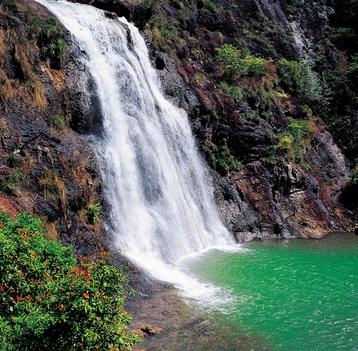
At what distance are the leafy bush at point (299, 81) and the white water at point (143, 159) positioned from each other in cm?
1173

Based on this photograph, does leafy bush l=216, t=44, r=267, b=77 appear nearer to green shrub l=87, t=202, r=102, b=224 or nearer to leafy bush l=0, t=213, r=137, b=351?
green shrub l=87, t=202, r=102, b=224

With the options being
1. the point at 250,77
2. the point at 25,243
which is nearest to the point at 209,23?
the point at 250,77

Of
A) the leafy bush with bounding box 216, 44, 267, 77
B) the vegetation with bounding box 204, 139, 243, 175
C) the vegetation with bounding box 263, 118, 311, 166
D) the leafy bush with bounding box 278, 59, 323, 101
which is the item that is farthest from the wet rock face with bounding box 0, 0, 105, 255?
the leafy bush with bounding box 278, 59, 323, 101

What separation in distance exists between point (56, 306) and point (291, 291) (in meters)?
10.7

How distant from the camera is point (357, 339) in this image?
12320mm

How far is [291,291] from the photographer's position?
53.8ft

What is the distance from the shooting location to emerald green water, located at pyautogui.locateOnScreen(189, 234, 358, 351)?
498 inches

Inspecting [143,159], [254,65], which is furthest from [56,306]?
[254,65]

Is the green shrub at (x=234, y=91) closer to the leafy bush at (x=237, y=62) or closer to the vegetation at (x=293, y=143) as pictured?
the leafy bush at (x=237, y=62)

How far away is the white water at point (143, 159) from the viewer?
1883 cm

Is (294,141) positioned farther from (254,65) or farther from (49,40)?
(49,40)

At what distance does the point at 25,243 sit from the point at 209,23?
94.1 ft

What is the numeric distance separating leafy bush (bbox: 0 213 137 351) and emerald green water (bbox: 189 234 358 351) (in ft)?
19.3

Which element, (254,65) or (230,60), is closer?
(230,60)
